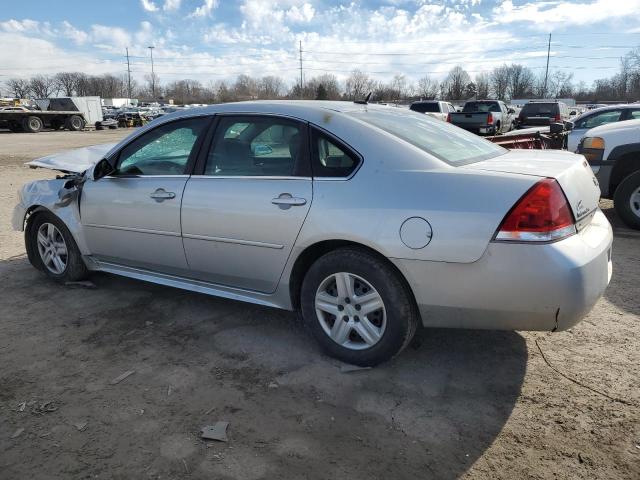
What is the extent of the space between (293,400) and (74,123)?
41.4 metres

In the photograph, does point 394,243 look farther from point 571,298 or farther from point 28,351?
point 28,351

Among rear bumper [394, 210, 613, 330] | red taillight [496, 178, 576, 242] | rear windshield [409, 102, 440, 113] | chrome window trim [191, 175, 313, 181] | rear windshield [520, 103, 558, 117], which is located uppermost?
rear windshield [409, 102, 440, 113]

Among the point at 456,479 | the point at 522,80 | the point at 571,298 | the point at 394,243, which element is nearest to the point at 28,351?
the point at 394,243

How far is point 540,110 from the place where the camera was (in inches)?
814

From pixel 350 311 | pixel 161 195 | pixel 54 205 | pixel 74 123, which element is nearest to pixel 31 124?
pixel 74 123

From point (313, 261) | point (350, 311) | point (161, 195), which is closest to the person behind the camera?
point (350, 311)

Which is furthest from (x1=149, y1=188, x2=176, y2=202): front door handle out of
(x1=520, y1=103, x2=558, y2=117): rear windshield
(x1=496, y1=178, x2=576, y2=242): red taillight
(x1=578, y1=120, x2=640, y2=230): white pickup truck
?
(x1=520, y1=103, x2=558, y2=117): rear windshield

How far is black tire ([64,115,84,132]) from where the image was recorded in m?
38.4

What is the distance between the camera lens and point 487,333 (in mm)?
3635

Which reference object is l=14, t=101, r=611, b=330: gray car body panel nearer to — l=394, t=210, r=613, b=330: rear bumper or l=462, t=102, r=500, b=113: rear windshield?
l=394, t=210, r=613, b=330: rear bumper

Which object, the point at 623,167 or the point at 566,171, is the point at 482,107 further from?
the point at 566,171

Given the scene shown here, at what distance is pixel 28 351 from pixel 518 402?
10.4ft

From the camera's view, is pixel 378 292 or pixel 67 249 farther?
pixel 67 249

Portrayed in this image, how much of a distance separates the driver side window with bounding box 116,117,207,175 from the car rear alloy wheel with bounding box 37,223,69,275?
1.09 meters
